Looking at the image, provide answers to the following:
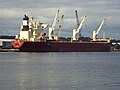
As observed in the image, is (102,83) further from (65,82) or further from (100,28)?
(100,28)

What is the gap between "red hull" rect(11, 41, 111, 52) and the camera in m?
95.4

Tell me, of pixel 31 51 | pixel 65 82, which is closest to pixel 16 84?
pixel 65 82

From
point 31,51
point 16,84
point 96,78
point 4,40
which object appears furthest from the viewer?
point 4,40

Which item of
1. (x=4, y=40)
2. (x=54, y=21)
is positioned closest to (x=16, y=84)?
(x=54, y=21)

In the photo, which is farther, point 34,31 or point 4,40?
point 4,40

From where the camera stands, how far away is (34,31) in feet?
321

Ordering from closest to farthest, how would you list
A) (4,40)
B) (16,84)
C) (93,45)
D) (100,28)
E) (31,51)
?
(16,84), (31,51), (93,45), (100,28), (4,40)

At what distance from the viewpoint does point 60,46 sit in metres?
102

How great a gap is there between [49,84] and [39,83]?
74 centimetres

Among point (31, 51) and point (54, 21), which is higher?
point (54, 21)

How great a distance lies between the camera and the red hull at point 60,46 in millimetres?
95375

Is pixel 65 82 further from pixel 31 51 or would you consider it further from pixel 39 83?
pixel 31 51

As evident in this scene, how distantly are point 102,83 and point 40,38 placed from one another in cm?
6886

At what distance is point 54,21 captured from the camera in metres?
108
